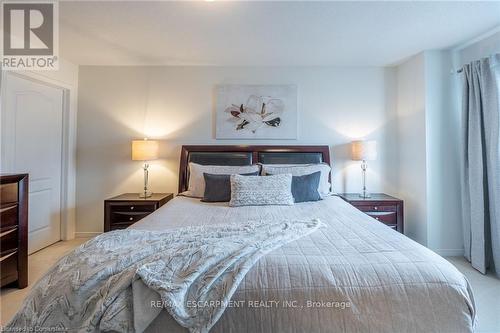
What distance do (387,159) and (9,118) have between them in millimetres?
4700

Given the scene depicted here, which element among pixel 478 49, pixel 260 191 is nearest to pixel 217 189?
pixel 260 191

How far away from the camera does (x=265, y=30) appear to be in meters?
2.46

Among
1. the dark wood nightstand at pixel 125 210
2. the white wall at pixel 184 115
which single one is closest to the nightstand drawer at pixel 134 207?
the dark wood nightstand at pixel 125 210

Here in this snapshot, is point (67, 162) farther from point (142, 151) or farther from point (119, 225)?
point (119, 225)

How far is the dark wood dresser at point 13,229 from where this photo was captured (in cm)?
213

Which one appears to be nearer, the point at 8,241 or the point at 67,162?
the point at 8,241

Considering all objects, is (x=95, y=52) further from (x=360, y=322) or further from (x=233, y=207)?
(x=360, y=322)

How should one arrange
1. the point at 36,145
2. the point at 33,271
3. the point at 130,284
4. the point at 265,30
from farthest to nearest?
the point at 36,145, the point at 33,271, the point at 265,30, the point at 130,284

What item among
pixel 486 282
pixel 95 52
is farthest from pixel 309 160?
pixel 95 52

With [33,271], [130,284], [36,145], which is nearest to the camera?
[130,284]

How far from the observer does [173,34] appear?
2562 millimetres

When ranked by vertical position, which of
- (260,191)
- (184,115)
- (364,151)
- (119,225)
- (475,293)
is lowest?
(475,293)

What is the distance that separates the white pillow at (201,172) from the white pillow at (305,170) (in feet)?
0.59

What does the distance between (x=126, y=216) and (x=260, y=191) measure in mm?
1669
